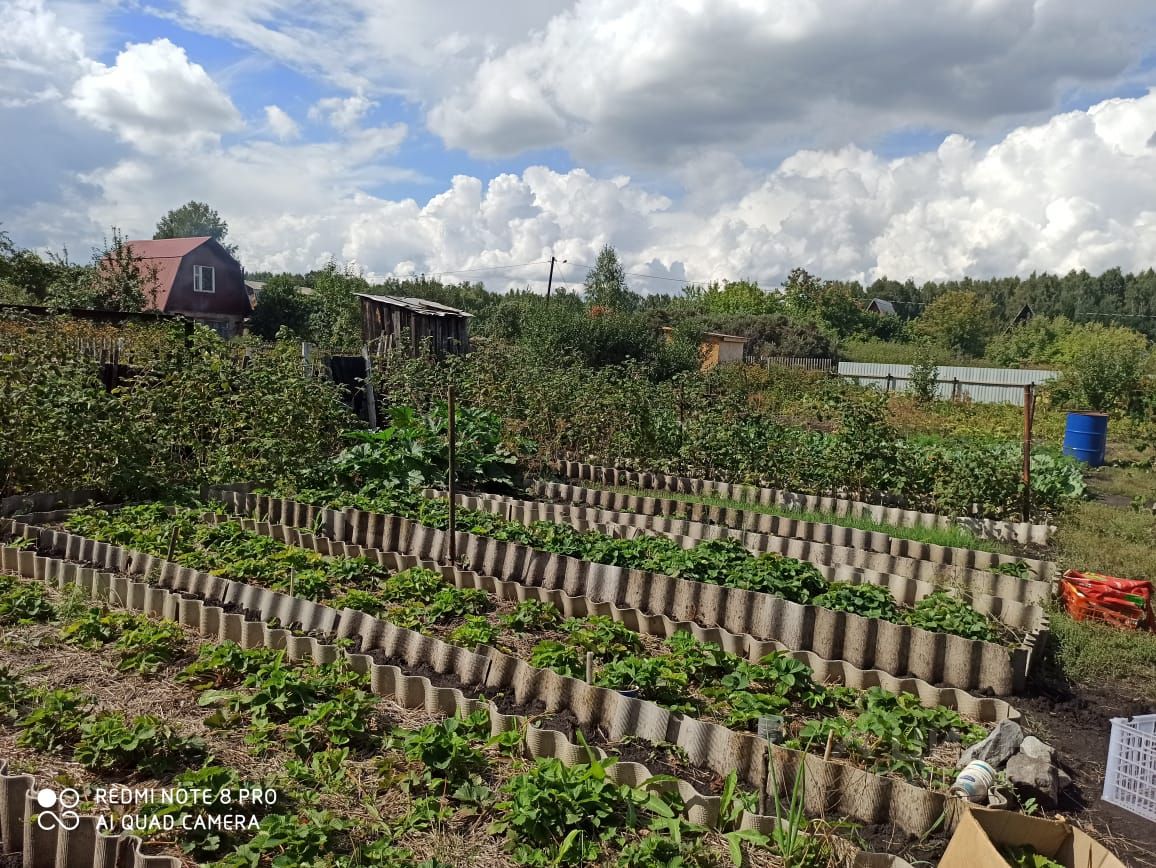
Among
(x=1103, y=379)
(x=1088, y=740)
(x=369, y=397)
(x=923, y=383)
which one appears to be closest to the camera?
(x=1088, y=740)

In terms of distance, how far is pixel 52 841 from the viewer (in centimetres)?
275

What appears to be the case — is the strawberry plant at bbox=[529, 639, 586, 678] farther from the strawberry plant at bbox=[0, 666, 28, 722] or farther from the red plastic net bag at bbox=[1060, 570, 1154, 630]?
the red plastic net bag at bbox=[1060, 570, 1154, 630]

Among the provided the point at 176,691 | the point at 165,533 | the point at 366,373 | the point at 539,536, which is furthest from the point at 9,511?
the point at 366,373

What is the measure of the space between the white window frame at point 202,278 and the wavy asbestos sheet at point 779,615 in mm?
34236

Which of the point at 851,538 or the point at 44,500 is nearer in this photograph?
the point at 44,500

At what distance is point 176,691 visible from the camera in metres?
4.02

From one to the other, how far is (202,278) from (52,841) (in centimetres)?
3802

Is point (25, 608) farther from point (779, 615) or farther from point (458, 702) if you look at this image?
point (779, 615)

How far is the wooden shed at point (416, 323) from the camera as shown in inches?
617

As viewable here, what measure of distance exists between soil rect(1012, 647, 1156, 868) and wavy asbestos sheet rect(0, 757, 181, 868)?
3.53 metres

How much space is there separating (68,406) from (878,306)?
6393 cm

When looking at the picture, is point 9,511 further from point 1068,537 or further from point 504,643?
point 1068,537

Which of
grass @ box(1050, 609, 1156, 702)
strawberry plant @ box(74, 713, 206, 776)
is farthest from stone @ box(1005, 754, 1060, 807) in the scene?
strawberry plant @ box(74, 713, 206, 776)

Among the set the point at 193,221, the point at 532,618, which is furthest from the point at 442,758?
the point at 193,221
